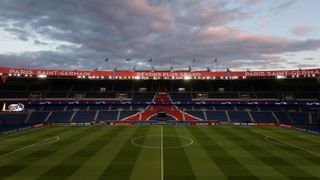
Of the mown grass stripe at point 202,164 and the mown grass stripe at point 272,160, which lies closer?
the mown grass stripe at point 202,164

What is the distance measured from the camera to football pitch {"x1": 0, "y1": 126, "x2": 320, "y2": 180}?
20031 millimetres

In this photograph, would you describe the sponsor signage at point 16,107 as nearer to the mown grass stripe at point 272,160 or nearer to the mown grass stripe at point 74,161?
the mown grass stripe at point 74,161

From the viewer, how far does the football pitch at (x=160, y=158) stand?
2003cm

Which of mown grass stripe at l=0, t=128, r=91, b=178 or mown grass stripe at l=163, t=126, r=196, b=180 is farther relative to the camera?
mown grass stripe at l=0, t=128, r=91, b=178

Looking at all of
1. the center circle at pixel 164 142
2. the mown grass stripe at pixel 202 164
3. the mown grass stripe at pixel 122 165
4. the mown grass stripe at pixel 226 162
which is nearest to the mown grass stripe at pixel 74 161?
the mown grass stripe at pixel 122 165

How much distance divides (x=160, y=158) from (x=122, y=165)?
423 centimetres

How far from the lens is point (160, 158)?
24.9m

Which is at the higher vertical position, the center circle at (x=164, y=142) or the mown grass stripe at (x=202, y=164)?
the center circle at (x=164, y=142)

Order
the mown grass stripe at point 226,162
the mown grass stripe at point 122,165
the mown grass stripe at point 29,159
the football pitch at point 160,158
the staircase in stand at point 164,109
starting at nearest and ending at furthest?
the mown grass stripe at point 122,165 < the mown grass stripe at point 226,162 < the football pitch at point 160,158 < the mown grass stripe at point 29,159 < the staircase in stand at point 164,109

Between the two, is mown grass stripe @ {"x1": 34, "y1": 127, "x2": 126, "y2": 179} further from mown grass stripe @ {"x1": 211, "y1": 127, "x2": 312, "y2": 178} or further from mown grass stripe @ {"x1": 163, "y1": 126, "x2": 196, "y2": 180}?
mown grass stripe @ {"x1": 211, "y1": 127, "x2": 312, "y2": 178}

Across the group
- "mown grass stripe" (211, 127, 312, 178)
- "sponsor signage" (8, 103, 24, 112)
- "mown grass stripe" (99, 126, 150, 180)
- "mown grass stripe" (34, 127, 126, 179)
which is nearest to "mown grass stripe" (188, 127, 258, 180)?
"mown grass stripe" (211, 127, 312, 178)

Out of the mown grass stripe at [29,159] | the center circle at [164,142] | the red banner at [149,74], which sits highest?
the red banner at [149,74]

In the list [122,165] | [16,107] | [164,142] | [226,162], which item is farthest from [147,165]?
[16,107]

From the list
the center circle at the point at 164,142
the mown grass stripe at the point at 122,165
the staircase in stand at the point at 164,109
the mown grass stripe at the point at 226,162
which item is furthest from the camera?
the staircase in stand at the point at 164,109
